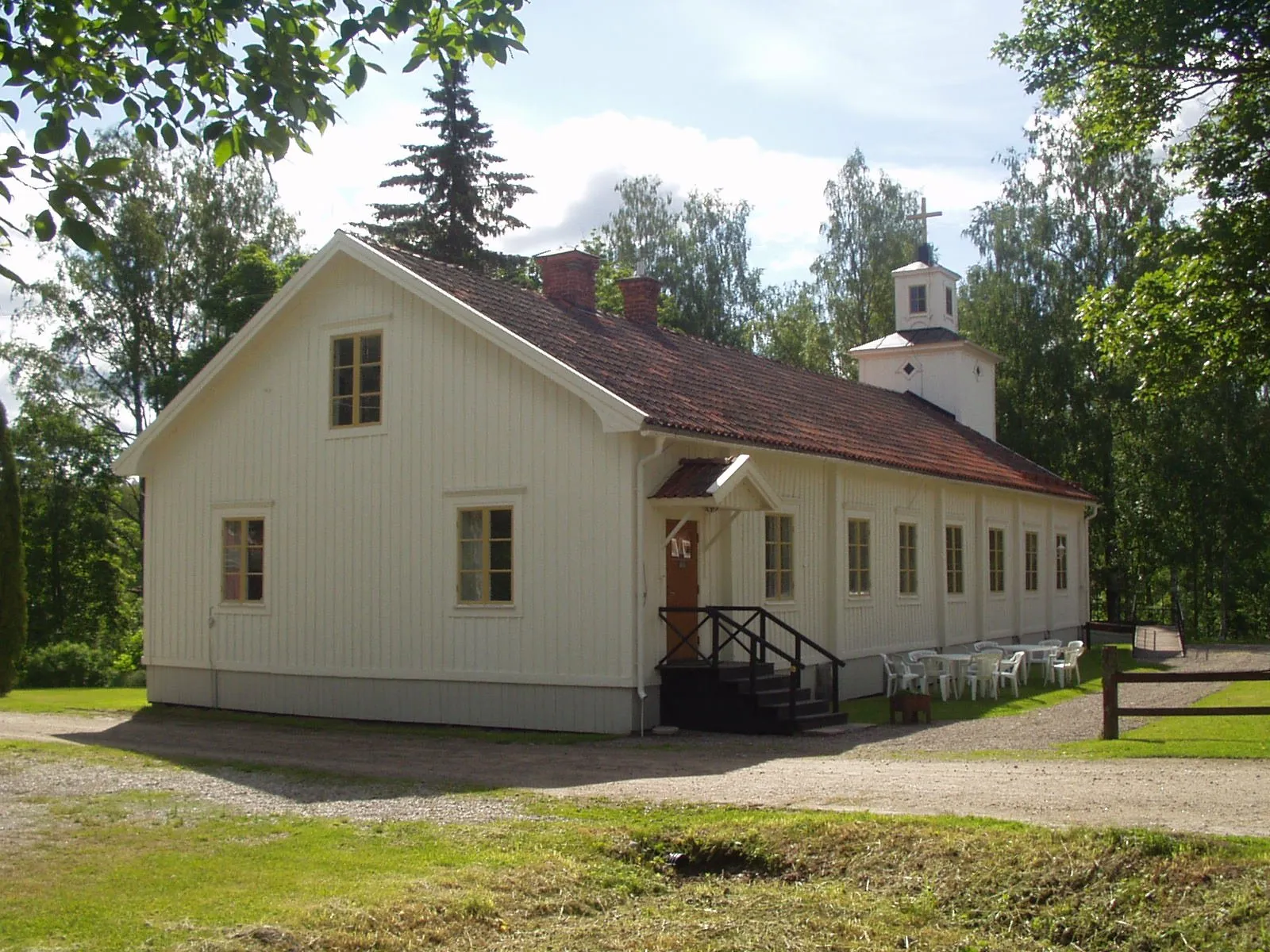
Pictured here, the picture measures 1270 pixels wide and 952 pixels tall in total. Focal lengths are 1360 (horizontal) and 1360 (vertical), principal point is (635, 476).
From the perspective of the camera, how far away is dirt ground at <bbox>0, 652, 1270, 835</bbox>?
1048cm

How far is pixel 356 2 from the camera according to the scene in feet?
27.1

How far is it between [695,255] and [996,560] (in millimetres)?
26495

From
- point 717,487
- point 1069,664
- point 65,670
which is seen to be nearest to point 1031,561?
point 1069,664

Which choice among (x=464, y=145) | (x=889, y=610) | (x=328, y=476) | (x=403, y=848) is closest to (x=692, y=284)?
(x=464, y=145)

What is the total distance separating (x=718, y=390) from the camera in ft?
65.6

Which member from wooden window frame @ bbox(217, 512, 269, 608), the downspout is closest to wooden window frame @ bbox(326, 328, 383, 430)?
wooden window frame @ bbox(217, 512, 269, 608)

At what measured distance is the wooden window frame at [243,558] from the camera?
64.6ft

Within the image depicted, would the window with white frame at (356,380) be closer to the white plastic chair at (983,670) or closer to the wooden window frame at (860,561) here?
the wooden window frame at (860,561)

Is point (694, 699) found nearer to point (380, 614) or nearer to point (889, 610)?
point (380, 614)

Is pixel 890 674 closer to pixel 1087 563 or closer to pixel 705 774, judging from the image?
pixel 705 774

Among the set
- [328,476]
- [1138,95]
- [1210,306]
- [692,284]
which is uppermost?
[692,284]

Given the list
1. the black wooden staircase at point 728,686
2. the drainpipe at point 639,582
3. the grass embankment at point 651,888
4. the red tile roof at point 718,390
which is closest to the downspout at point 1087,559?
the red tile roof at point 718,390

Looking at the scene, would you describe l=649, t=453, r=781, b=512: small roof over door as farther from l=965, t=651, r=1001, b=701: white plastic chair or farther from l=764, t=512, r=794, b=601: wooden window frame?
l=965, t=651, r=1001, b=701: white plastic chair

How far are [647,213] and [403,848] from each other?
4497cm
